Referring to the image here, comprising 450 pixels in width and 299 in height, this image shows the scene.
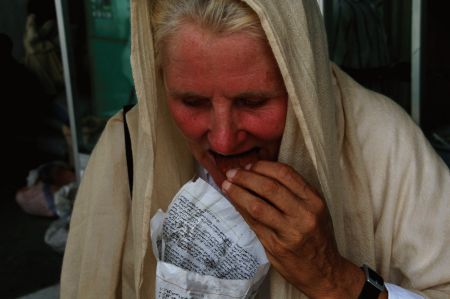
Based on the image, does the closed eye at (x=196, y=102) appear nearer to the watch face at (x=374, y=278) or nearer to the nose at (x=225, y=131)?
the nose at (x=225, y=131)

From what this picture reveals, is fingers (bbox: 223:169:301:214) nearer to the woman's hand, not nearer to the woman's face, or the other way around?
the woman's hand

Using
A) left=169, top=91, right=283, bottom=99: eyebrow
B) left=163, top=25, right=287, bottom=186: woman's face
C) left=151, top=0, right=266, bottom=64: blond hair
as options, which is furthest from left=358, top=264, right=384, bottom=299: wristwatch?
left=151, top=0, right=266, bottom=64: blond hair

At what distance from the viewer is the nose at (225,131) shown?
5.22 ft

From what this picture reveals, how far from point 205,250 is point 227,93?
397mm

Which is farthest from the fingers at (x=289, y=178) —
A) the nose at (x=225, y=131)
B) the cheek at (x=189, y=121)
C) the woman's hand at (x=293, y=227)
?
the cheek at (x=189, y=121)

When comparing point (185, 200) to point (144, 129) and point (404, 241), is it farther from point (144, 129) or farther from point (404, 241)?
point (404, 241)

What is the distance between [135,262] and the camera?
183cm

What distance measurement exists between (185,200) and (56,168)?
4.56 m

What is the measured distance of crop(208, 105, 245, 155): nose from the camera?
1.59m

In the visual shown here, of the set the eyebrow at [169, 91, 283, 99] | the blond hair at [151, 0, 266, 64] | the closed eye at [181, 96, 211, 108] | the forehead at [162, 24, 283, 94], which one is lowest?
the closed eye at [181, 96, 211, 108]

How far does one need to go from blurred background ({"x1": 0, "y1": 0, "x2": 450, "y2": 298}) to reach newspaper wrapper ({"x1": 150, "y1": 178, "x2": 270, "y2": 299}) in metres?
2.86

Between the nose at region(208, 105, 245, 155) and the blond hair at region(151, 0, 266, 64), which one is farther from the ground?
the blond hair at region(151, 0, 266, 64)

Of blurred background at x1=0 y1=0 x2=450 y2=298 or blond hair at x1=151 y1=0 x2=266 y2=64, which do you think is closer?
blond hair at x1=151 y1=0 x2=266 y2=64

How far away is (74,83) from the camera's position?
19.1 ft
